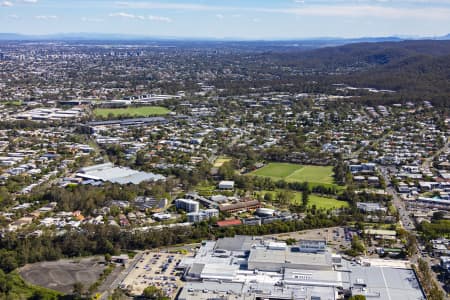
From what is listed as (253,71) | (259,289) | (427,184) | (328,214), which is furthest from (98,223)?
(253,71)

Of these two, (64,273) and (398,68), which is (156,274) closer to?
(64,273)

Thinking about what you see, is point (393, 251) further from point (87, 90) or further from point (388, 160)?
point (87, 90)

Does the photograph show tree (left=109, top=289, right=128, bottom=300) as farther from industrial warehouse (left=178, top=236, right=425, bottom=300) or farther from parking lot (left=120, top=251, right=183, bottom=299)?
industrial warehouse (left=178, top=236, right=425, bottom=300)

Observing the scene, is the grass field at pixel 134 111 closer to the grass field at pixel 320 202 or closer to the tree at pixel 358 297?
the grass field at pixel 320 202

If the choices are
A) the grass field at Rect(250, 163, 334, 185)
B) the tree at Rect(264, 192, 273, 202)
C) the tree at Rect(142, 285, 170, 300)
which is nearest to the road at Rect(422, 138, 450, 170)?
the grass field at Rect(250, 163, 334, 185)

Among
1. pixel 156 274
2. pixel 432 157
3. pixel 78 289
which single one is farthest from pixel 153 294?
pixel 432 157
